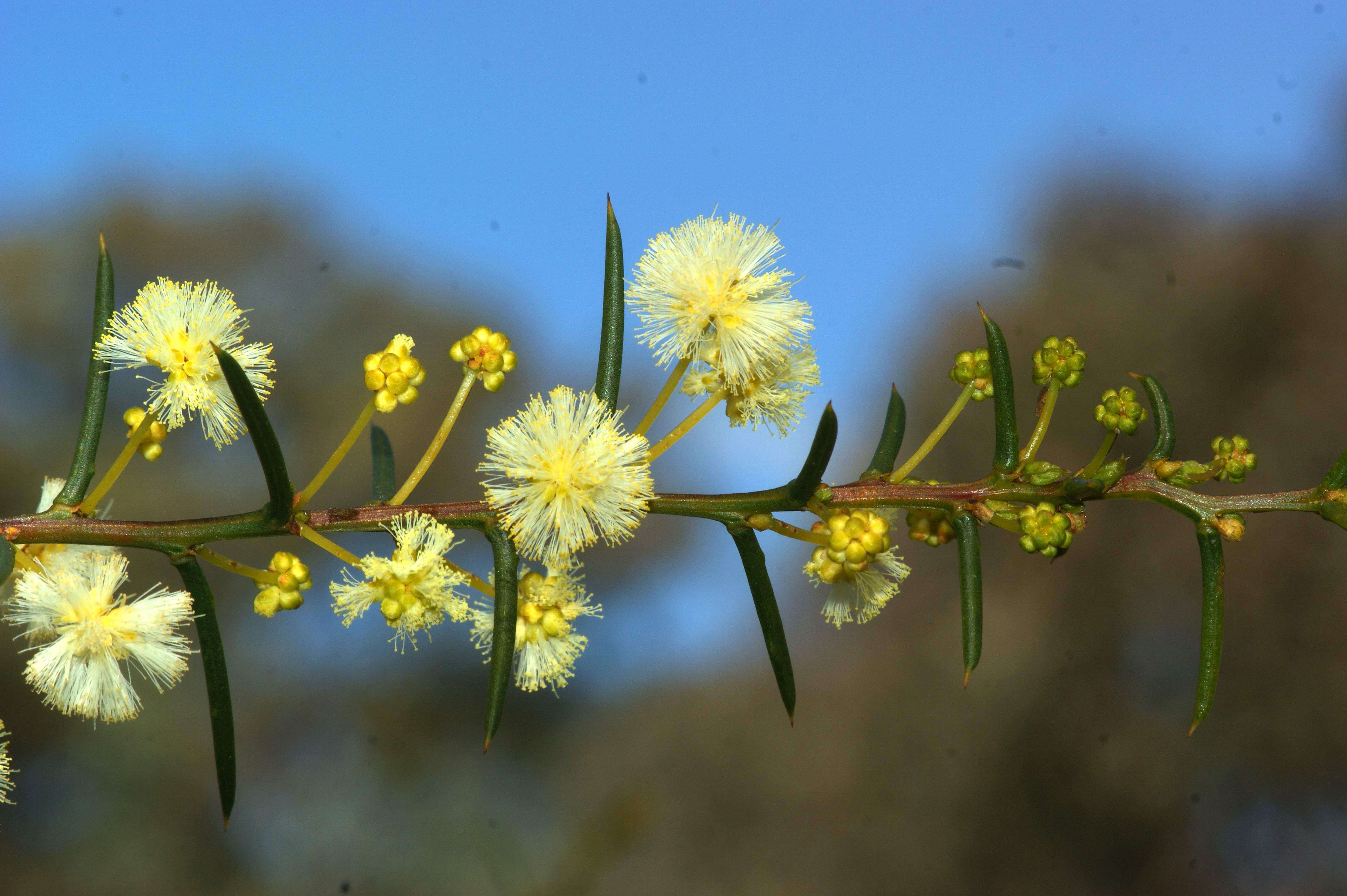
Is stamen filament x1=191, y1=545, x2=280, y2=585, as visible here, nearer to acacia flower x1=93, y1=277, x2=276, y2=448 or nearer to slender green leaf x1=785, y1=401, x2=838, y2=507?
acacia flower x1=93, y1=277, x2=276, y2=448

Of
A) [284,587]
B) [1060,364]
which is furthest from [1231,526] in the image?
[284,587]

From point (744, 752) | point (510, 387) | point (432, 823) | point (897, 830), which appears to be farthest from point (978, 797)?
point (510, 387)

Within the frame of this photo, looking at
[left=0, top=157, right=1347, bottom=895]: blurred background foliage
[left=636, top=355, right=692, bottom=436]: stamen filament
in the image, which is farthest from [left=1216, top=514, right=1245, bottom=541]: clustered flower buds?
[left=0, top=157, right=1347, bottom=895]: blurred background foliage

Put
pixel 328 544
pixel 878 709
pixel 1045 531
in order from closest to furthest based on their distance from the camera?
pixel 328 544 < pixel 1045 531 < pixel 878 709

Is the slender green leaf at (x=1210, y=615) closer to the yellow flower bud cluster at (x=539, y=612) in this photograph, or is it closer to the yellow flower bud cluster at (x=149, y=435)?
the yellow flower bud cluster at (x=539, y=612)

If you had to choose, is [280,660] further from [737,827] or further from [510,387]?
[737,827]

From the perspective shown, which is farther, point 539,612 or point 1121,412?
point 539,612

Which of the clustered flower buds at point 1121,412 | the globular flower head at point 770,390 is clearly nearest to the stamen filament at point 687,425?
the globular flower head at point 770,390

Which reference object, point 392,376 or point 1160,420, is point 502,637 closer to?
point 392,376
